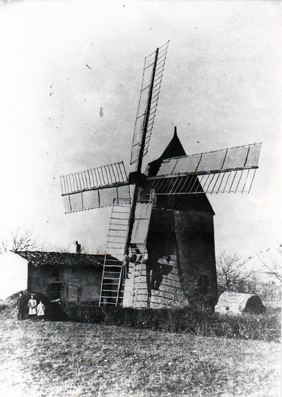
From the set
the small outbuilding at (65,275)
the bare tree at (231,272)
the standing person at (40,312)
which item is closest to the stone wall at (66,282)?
the small outbuilding at (65,275)

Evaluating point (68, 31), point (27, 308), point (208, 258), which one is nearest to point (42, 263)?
point (27, 308)

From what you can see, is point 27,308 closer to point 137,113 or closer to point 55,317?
point 55,317

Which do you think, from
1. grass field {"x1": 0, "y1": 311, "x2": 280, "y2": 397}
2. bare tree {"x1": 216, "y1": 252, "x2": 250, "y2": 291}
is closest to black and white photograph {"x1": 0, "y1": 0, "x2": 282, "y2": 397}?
grass field {"x1": 0, "y1": 311, "x2": 280, "y2": 397}

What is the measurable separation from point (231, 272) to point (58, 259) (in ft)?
50.3

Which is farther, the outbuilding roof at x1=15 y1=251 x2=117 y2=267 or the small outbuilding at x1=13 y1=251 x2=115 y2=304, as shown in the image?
the small outbuilding at x1=13 y1=251 x2=115 y2=304

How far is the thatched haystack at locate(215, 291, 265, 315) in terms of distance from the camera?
15.2m

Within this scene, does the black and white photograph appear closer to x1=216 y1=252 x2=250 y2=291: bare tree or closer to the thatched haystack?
the thatched haystack

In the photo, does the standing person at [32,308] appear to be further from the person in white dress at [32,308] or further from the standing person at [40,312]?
the standing person at [40,312]

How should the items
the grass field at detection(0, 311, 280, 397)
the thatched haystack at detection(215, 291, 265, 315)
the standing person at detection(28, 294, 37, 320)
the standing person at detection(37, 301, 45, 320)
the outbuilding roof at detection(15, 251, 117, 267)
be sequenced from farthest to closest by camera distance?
the outbuilding roof at detection(15, 251, 117, 267) → the thatched haystack at detection(215, 291, 265, 315) → the standing person at detection(28, 294, 37, 320) → the standing person at detection(37, 301, 45, 320) → the grass field at detection(0, 311, 280, 397)

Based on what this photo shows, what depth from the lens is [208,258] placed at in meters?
13.4

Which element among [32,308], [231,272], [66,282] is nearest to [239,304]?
[66,282]

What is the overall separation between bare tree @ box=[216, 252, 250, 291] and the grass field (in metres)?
17.6

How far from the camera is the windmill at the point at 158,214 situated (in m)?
10.3

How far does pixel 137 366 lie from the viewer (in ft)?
25.1
